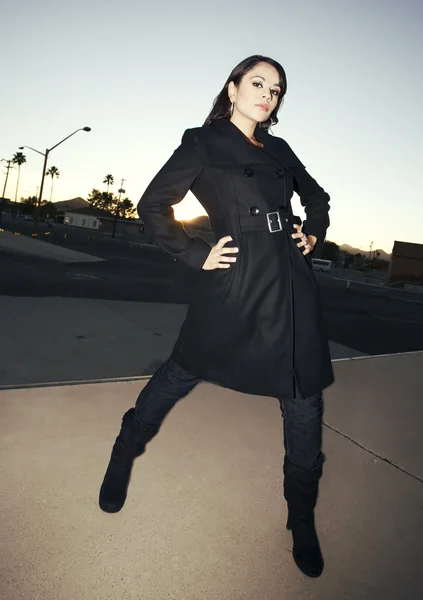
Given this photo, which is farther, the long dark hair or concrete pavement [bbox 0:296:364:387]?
concrete pavement [bbox 0:296:364:387]

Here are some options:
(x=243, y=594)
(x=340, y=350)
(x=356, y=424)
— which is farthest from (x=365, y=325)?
(x=243, y=594)

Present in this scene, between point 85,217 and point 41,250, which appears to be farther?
point 85,217

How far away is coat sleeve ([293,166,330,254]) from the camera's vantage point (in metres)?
1.83

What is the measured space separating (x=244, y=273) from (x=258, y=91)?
0.74m

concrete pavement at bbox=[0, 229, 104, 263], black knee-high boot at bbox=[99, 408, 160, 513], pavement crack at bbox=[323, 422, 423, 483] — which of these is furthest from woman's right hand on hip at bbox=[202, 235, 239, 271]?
concrete pavement at bbox=[0, 229, 104, 263]

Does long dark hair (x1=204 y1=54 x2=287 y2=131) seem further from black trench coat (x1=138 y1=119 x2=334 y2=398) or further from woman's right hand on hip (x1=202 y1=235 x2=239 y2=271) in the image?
woman's right hand on hip (x1=202 y1=235 x2=239 y2=271)

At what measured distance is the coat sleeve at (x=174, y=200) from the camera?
1577mm

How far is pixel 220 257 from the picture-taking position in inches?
60.4

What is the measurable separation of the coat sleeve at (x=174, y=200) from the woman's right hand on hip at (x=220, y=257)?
0.04 meters

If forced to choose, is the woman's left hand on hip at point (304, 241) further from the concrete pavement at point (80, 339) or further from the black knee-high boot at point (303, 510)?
the concrete pavement at point (80, 339)

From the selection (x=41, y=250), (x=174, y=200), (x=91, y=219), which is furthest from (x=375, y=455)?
(x=91, y=219)

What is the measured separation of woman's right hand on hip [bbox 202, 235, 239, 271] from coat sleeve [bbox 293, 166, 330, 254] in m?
0.47

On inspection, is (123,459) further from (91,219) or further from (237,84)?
(91,219)

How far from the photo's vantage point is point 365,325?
783 cm
